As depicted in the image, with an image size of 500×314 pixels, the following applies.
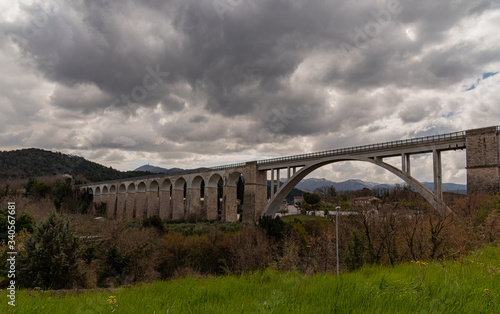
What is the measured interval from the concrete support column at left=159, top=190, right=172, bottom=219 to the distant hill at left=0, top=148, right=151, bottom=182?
51.4 meters

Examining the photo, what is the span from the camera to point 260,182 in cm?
3822

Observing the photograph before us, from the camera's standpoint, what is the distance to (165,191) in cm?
5053

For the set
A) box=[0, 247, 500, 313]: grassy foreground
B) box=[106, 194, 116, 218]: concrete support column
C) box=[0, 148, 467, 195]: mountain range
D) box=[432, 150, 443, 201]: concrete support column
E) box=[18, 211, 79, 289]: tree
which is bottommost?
box=[106, 194, 116, 218]: concrete support column

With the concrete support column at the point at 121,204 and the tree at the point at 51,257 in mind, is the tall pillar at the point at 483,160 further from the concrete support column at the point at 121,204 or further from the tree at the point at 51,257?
the concrete support column at the point at 121,204

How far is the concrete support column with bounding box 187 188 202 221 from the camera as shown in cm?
4406

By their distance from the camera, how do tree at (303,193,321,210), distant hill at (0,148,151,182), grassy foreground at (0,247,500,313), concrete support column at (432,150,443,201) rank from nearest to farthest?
1. grassy foreground at (0,247,500,313)
2. concrete support column at (432,150,443,201)
3. tree at (303,193,321,210)
4. distant hill at (0,148,151,182)

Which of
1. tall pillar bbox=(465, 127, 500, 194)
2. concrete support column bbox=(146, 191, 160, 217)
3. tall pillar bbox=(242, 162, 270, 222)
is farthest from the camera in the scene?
concrete support column bbox=(146, 191, 160, 217)

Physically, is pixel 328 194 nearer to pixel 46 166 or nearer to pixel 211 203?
pixel 211 203

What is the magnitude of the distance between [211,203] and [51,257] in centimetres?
3434

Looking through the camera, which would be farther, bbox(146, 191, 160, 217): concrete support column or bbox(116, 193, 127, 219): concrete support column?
bbox(116, 193, 127, 219): concrete support column

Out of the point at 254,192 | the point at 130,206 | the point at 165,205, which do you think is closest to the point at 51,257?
the point at 254,192

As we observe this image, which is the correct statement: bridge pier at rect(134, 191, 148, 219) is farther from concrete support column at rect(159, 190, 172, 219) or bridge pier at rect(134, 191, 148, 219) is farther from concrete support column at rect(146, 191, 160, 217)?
concrete support column at rect(159, 190, 172, 219)

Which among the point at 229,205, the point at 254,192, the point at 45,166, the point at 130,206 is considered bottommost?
the point at 130,206

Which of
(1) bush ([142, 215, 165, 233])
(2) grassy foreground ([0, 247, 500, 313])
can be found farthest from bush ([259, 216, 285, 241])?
(2) grassy foreground ([0, 247, 500, 313])
